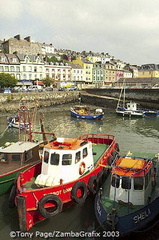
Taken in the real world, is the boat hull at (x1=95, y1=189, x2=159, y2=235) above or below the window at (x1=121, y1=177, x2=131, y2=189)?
below

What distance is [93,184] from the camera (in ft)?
41.2

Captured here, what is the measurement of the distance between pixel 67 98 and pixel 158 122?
32.7 metres

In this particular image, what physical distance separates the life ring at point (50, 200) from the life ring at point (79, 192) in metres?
0.96

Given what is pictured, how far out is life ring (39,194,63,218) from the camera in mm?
10133

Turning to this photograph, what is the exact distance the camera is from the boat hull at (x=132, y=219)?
920 centimetres

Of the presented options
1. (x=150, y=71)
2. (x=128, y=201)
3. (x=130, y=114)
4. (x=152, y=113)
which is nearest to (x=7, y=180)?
(x=128, y=201)

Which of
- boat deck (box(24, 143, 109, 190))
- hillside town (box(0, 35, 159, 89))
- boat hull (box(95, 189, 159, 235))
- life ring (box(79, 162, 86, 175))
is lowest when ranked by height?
boat hull (box(95, 189, 159, 235))

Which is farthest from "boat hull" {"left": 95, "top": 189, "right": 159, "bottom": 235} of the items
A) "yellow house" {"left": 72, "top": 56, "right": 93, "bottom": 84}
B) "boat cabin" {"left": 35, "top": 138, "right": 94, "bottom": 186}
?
"yellow house" {"left": 72, "top": 56, "right": 93, "bottom": 84}

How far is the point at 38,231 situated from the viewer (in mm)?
10445

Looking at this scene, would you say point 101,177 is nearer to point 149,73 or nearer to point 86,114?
point 86,114

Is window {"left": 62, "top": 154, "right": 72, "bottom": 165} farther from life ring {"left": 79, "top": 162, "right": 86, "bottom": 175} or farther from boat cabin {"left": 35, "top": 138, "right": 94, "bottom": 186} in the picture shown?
life ring {"left": 79, "top": 162, "right": 86, "bottom": 175}

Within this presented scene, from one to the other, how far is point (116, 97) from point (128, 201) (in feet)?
181

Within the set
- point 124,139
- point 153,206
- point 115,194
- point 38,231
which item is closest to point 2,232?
point 38,231

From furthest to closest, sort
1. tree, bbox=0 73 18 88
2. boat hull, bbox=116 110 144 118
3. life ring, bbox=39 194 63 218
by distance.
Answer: tree, bbox=0 73 18 88 → boat hull, bbox=116 110 144 118 → life ring, bbox=39 194 63 218
